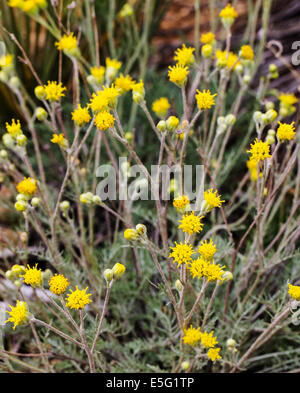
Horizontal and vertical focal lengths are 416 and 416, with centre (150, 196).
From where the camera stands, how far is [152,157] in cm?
147

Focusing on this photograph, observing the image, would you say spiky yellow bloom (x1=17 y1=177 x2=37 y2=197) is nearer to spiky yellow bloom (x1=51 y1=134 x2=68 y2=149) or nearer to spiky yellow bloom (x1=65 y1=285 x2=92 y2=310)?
spiky yellow bloom (x1=51 y1=134 x2=68 y2=149)

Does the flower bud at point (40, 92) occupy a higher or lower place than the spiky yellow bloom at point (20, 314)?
higher

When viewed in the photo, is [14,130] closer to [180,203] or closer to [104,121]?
[104,121]

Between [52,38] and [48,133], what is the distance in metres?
Result: 0.36

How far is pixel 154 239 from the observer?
121 centimetres

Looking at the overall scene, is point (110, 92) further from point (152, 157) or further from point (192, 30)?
point (192, 30)

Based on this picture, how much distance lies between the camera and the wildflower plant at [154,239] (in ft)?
2.56

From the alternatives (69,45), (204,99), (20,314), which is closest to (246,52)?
(204,99)

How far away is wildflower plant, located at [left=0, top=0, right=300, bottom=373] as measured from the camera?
30.7 inches

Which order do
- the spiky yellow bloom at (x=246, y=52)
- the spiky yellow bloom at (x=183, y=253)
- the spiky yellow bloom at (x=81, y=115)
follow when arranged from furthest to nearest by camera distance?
the spiky yellow bloom at (x=246, y=52) < the spiky yellow bloom at (x=81, y=115) < the spiky yellow bloom at (x=183, y=253)

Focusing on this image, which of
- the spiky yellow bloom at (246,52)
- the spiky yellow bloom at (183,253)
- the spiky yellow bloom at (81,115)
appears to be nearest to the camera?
the spiky yellow bloom at (183,253)

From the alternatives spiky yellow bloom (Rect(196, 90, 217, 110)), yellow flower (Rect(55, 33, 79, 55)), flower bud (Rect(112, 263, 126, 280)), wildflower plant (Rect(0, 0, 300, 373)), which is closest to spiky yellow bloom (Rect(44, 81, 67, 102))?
wildflower plant (Rect(0, 0, 300, 373))

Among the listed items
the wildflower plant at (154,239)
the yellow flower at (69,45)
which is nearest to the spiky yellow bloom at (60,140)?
the wildflower plant at (154,239)

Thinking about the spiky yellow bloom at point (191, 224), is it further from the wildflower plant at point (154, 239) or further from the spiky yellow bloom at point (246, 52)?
the spiky yellow bloom at point (246, 52)
